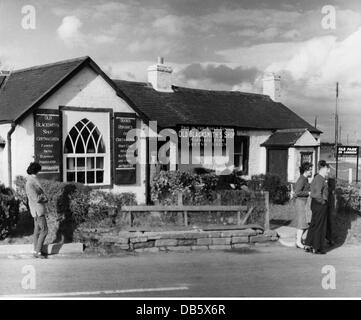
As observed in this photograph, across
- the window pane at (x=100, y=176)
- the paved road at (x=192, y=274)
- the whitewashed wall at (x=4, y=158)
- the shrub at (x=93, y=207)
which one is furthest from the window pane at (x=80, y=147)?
the paved road at (x=192, y=274)

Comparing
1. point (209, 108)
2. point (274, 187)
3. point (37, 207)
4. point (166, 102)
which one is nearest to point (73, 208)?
point (37, 207)

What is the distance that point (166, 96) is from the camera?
20.7 m

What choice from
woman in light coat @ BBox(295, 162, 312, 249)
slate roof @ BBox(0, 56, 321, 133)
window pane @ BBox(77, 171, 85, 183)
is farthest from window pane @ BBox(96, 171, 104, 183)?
woman in light coat @ BBox(295, 162, 312, 249)

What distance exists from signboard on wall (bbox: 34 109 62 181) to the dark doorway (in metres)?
10.2

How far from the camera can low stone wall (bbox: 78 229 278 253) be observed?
10258 mm

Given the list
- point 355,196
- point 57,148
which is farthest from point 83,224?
point 355,196

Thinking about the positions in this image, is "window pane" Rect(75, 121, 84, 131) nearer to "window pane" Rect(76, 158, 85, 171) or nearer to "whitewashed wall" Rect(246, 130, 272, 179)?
"window pane" Rect(76, 158, 85, 171)

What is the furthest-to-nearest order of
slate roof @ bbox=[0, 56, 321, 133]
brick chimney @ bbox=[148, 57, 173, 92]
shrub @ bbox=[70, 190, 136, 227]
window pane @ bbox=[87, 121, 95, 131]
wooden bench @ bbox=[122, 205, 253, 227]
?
1. brick chimney @ bbox=[148, 57, 173, 92]
2. window pane @ bbox=[87, 121, 95, 131]
3. slate roof @ bbox=[0, 56, 321, 133]
4. shrub @ bbox=[70, 190, 136, 227]
5. wooden bench @ bbox=[122, 205, 253, 227]

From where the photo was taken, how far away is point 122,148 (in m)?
14.7

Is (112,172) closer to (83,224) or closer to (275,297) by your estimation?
(83,224)

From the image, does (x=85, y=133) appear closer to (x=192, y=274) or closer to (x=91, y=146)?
(x=91, y=146)

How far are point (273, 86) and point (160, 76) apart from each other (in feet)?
22.8

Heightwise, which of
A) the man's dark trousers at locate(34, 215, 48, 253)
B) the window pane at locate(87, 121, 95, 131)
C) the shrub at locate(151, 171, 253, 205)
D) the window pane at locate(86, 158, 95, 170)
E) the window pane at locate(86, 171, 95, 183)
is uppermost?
the window pane at locate(87, 121, 95, 131)

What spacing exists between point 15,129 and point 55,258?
185 inches
